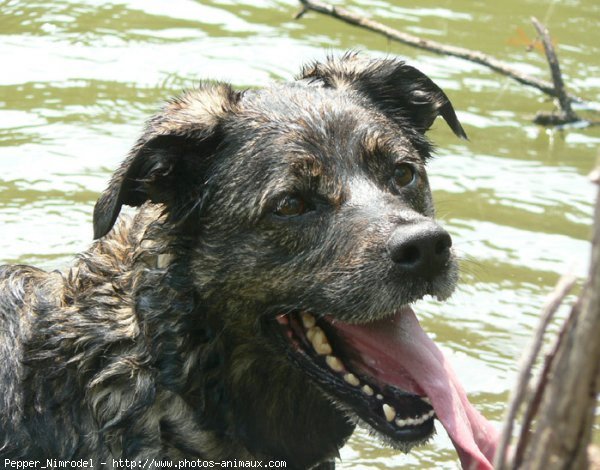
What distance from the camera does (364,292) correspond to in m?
4.89

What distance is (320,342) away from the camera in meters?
5.23

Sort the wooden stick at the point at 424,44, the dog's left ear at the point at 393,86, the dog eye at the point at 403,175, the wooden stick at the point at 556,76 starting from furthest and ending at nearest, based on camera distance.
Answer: the wooden stick at the point at 556,76, the wooden stick at the point at 424,44, the dog's left ear at the point at 393,86, the dog eye at the point at 403,175

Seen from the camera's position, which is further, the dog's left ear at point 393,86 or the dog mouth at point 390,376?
the dog's left ear at point 393,86

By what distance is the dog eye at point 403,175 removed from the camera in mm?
5371

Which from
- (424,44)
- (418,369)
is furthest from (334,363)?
(424,44)

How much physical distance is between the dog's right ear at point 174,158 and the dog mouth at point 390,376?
0.74 metres

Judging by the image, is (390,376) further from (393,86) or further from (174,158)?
(393,86)

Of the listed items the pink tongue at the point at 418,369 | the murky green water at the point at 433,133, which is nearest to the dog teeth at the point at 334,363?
the pink tongue at the point at 418,369

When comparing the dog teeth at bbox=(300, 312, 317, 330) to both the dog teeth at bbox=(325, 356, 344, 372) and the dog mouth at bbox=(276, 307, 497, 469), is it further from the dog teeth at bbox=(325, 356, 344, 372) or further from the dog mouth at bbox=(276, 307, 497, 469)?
the dog teeth at bbox=(325, 356, 344, 372)

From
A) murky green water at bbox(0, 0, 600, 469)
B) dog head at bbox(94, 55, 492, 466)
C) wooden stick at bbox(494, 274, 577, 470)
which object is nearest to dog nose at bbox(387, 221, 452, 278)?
dog head at bbox(94, 55, 492, 466)

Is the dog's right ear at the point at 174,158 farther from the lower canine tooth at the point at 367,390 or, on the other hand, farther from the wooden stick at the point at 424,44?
the wooden stick at the point at 424,44

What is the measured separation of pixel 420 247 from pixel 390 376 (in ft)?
2.14

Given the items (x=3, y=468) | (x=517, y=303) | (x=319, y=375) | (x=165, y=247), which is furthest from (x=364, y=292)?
(x=517, y=303)

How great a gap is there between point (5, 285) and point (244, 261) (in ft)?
4.39
